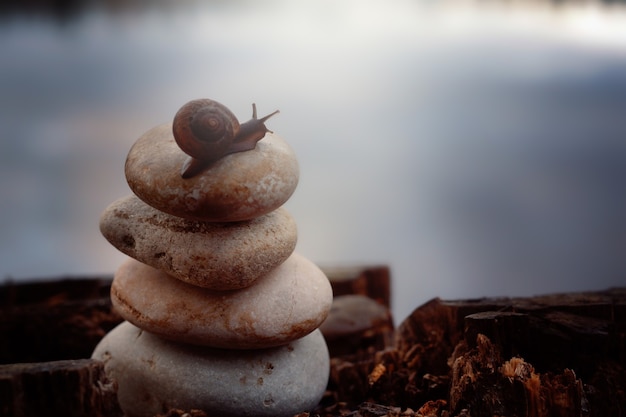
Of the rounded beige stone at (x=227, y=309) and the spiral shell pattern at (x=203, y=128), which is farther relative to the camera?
the rounded beige stone at (x=227, y=309)

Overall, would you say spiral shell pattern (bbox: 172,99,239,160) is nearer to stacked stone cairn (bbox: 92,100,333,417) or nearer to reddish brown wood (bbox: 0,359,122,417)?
stacked stone cairn (bbox: 92,100,333,417)

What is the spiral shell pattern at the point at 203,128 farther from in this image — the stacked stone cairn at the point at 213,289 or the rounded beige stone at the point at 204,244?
the rounded beige stone at the point at 204,244

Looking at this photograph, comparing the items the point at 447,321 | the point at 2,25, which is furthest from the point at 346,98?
the point at 2,25

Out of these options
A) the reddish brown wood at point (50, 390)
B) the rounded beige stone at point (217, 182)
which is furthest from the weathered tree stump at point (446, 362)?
the rounded beige stone at point (217, 182)

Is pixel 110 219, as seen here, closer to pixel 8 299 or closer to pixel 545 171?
pixel 8 299

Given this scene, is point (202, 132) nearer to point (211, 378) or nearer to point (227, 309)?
point (227, 309)

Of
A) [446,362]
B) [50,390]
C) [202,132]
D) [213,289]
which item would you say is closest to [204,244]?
A: [213,289]
